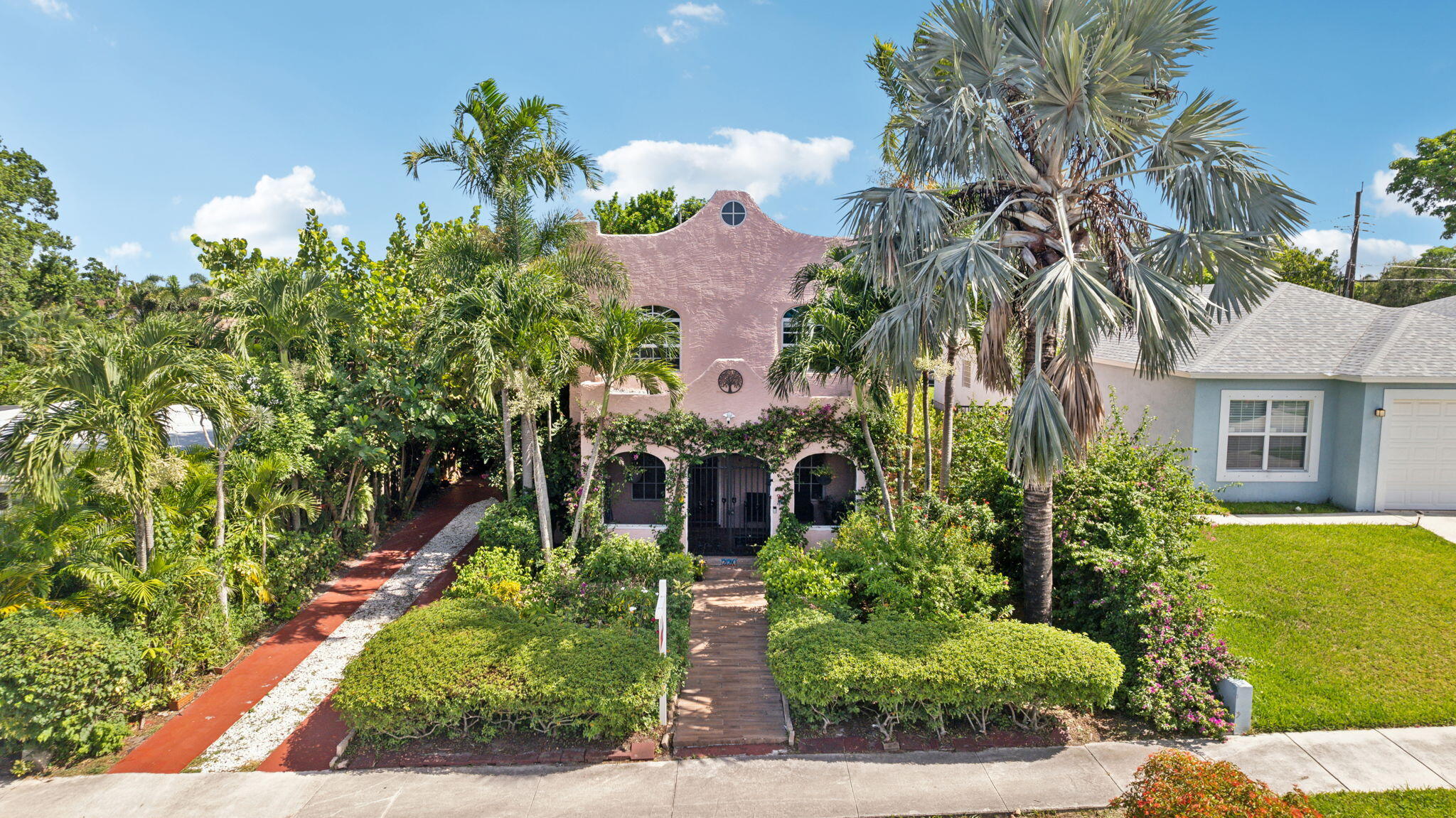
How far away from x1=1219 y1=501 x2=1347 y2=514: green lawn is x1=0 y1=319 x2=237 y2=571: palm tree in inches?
735

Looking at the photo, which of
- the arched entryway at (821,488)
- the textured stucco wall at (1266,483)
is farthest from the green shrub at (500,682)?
the textured stucco wall at (1266,483)

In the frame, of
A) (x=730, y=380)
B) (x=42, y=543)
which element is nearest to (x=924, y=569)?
(x=730, y=380)

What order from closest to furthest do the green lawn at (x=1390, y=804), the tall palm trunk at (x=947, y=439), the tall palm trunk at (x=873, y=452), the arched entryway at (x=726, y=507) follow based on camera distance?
the green lawn at (x=1390, y=804) → the tall palm trunk at (x=873, y=452) → the tall palm trunk at (x=947, y=439) → the arched entryway at (x=726, y=507)

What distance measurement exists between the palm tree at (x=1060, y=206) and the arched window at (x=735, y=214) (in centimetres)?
665

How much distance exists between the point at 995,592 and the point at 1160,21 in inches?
297

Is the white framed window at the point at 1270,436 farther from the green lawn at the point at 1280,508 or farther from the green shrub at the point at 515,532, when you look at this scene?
the green shrub at the point at 515,532

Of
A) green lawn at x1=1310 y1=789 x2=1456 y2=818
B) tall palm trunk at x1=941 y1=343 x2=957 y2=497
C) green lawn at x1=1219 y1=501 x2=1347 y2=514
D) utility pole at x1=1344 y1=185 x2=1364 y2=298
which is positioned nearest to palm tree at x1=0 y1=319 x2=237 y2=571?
tall palm trunk at x1=941 y1=343 x2=957 y2=497

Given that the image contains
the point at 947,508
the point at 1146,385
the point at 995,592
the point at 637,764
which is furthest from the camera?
the point at 1146,385

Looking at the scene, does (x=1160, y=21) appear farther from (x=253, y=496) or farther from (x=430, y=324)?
(x=253, y=496)

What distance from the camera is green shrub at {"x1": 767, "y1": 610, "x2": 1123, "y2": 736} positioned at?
8023 mm

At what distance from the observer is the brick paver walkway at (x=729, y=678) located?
334 inches

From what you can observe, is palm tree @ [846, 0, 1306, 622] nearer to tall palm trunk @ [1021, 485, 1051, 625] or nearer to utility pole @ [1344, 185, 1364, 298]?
tall palm trunk @ [1021, 485, 1051, 625]

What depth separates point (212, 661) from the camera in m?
10.1

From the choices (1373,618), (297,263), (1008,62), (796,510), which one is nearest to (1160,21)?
(1008,62)
